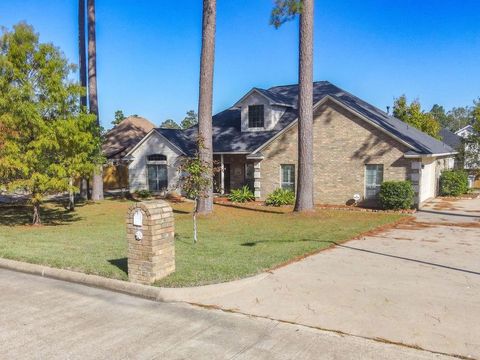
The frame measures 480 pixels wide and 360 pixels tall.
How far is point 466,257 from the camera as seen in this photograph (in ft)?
33.0

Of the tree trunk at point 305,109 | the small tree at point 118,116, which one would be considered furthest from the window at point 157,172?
the small tree at point 118,116

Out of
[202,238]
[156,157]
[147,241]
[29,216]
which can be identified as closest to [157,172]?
[156,157]

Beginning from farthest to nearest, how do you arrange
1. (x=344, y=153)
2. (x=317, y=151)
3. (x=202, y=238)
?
1. (x=317, y=151)
2. (x=344, y=153)
3. (x=202, y=238)

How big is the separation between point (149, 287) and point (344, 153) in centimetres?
1600

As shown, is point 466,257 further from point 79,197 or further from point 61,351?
point 79,197

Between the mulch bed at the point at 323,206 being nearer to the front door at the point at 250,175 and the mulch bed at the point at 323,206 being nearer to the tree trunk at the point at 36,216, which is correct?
the front door at the point at 250,175

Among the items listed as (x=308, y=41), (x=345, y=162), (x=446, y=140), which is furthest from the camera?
(x=446, y=140)

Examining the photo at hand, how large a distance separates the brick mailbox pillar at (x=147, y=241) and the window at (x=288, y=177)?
15.7 meters

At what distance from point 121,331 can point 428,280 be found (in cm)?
Result: 569

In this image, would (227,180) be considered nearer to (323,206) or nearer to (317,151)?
(317,151)

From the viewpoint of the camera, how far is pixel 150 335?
18.9 feet

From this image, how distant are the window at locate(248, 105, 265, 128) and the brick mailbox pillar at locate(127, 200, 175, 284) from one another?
64.0 feet

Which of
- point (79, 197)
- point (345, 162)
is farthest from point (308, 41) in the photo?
point (79, 197)

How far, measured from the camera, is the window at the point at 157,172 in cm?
2800
